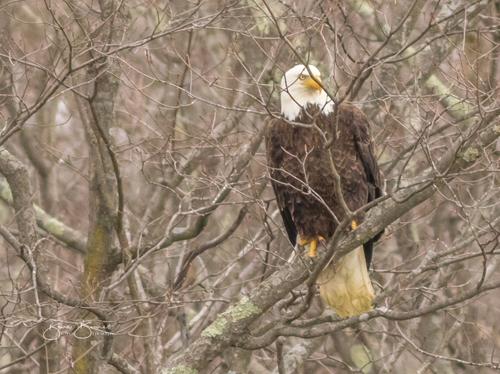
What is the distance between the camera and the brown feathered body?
386 centimetres

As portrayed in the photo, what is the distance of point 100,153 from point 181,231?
0.80 m

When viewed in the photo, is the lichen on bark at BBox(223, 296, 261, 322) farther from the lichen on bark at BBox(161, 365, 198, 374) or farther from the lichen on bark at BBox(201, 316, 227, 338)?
the lichen on bark at BBox(161, 365, 198, 374)

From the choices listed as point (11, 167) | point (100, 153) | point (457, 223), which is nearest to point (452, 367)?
point (457, 223)

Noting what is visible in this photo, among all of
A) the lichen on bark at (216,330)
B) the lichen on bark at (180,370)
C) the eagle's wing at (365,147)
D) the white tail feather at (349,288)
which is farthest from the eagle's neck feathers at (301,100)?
the lichen on bark at (180,370)

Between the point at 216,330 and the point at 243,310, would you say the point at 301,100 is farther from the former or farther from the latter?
the point at 216,330

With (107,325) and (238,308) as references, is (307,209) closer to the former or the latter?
(238,308)

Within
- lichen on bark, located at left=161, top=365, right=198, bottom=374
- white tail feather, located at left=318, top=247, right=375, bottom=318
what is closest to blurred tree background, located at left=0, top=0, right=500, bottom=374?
lichen on bark, located at left=161, top=365, right=198, bottom=374

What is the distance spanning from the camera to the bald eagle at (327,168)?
3.85m

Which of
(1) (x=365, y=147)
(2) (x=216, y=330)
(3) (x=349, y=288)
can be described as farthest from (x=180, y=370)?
(1) (x=365, y=147)

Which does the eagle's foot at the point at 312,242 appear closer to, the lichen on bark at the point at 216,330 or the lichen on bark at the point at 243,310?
the lichen on bark at the point at 243,310

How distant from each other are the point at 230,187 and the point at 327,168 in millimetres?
659

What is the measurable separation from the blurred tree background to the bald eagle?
190 mm

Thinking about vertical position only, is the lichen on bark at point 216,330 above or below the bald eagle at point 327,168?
below

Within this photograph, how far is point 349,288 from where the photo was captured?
13.1ft
